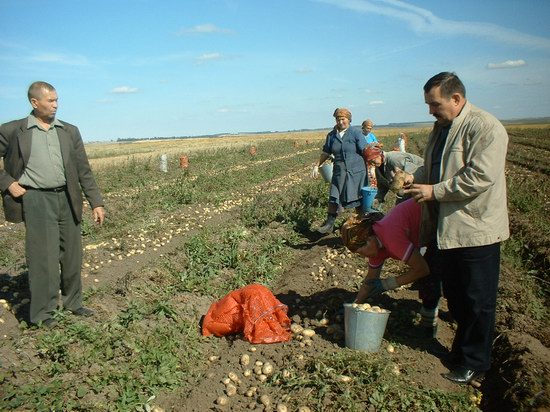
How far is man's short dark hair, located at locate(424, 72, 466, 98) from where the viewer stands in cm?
286

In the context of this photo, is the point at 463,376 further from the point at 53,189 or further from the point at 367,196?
the point at 53,189

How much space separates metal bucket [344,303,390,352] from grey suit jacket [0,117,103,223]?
2568mm

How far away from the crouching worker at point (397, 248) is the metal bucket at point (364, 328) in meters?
0.31

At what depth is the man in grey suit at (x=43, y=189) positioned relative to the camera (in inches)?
144

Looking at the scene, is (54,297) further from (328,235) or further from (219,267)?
(328,235)

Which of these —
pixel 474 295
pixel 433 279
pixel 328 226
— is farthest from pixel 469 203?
pixel 328 226

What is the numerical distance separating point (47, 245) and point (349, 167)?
13.0 feet

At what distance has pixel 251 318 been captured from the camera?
12.5ft

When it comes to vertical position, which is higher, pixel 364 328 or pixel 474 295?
pixel 474 295

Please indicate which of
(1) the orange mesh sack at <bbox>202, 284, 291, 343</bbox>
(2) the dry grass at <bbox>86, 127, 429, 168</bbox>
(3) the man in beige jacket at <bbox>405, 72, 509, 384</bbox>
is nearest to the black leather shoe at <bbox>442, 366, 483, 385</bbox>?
(3) the man in beige jacket at <bbox>405, 72, 509, 384</bbox>

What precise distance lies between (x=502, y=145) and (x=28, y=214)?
12.0 ft

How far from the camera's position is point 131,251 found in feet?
21.9

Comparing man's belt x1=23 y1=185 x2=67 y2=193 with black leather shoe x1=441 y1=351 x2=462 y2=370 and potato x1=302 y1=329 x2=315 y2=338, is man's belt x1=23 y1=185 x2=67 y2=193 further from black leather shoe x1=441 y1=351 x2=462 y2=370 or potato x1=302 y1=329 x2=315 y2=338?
black leather shoe x1=441 y1=351 x2=462 y2=370

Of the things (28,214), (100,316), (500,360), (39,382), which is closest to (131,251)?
(100,316)
